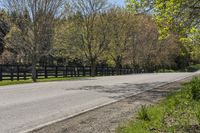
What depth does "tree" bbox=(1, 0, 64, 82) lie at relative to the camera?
104 ft

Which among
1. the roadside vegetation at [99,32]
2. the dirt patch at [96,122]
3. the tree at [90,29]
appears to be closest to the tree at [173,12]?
the roadside vegetation at [99,32]

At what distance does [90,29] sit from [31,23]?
19221 mm

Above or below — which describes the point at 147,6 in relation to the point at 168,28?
above

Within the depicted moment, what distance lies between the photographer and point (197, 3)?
13.6 m

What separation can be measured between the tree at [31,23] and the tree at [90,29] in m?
17.1

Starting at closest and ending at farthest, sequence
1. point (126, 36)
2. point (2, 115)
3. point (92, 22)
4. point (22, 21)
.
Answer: point (2, 115) < point (22, 21) < point (92, 22) < point (126, 36)

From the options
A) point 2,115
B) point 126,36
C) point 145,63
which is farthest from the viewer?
point 145,63

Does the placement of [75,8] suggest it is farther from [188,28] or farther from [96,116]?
[96,116]

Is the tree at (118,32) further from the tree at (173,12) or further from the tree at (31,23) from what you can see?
the tree at (173,12)

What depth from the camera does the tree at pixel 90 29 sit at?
49.9m

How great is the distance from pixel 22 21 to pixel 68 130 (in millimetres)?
24894

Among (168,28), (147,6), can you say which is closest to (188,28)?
(168,28)

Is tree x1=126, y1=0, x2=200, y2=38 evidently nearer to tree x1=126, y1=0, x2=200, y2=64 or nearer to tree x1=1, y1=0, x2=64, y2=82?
tree x1=126, y1=0, x2=200, y2=64

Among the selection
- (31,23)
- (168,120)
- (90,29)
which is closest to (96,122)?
(168,120)
